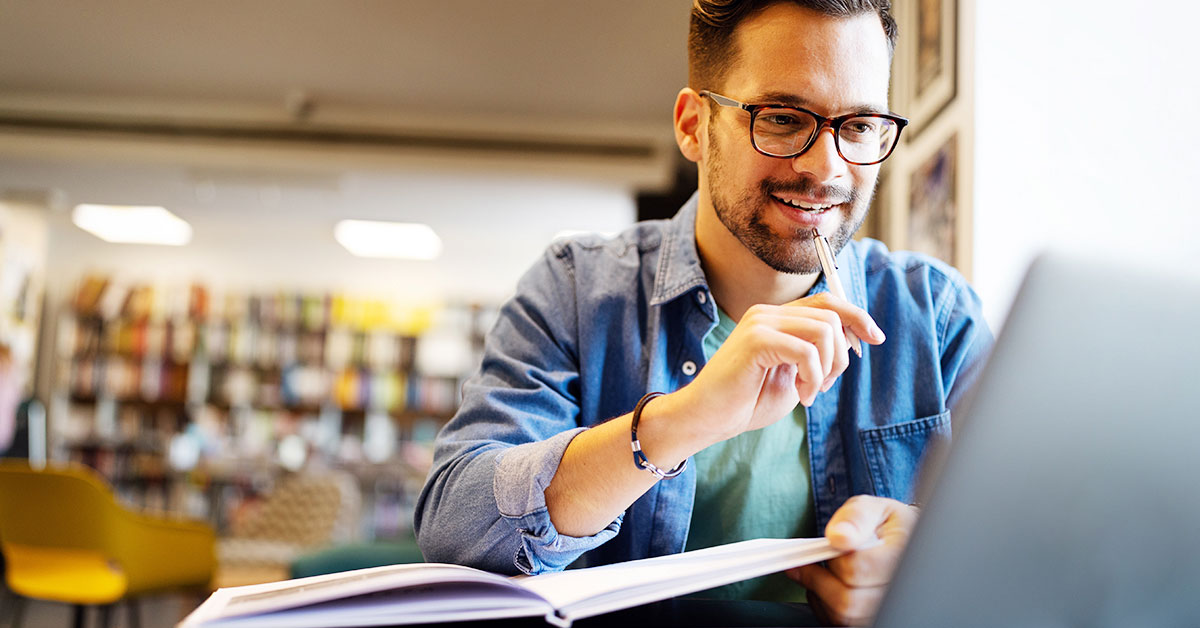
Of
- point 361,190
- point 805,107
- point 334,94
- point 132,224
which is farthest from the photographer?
point 132,224

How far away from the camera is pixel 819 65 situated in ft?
2.99

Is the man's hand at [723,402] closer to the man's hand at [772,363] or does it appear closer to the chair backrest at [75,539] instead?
the man's hand at [772,363]

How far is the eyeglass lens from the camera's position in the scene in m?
0.92

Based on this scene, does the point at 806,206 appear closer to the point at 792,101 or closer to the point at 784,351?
the point at 792,101

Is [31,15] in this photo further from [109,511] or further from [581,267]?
[581,267]

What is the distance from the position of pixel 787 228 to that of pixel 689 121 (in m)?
0.24

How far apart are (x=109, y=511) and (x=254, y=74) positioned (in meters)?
2.56

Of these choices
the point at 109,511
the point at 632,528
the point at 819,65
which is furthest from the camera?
the point at 109,511

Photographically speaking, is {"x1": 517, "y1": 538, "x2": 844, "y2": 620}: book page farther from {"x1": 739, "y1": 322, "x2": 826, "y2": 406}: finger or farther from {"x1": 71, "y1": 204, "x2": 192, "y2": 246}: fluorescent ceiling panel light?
{"x1": 71, "y1": 204, "x2": 192, "y2": 246}: fluorescent ceiling panel light

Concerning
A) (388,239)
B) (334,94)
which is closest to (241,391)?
(388,239)

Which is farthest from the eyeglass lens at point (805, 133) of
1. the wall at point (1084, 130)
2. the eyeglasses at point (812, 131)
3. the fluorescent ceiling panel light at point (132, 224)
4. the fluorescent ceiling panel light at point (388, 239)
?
the fluorescent ceiling panel light at point (132, 224)

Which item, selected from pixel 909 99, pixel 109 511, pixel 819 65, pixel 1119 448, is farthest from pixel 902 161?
pixel 109 511

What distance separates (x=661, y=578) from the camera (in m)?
0.58

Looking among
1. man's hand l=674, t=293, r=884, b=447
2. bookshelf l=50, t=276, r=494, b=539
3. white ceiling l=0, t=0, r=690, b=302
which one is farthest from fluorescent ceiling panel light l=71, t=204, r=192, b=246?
man's hand l=674, t=293, r=884, b=447
